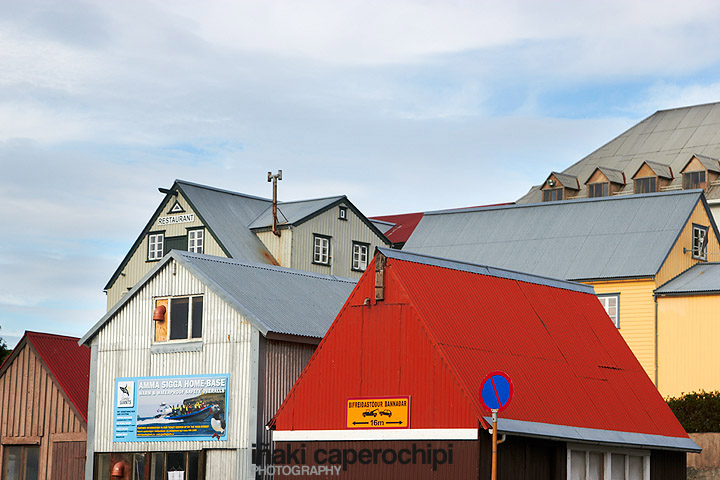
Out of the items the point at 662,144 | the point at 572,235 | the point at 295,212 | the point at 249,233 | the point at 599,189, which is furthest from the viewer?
the point at 662,144

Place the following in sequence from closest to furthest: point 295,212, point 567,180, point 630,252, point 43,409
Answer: point 43,409 → point 630,252 → point 295,212 → point 567,180

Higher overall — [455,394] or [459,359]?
[459,359]

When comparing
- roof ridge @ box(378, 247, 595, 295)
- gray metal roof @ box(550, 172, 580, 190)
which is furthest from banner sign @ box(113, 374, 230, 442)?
Result: gray metal roof @ box(550, 172, 580, 190)

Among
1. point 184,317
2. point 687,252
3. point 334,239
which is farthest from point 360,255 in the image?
point 184,317

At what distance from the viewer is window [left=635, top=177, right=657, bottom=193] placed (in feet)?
194

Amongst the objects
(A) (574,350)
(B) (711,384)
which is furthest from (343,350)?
(B) (711,384)

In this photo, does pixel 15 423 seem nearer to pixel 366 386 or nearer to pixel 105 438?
pixel 105 438

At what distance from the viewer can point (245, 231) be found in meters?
58.5

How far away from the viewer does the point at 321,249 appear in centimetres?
5878

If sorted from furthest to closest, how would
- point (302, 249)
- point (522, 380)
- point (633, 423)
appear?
point (302, 249) < point (633, 423) < point (522, 380)

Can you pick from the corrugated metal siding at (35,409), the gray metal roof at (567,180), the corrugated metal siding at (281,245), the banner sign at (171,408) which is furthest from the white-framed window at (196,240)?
the banner sign at (171,408)

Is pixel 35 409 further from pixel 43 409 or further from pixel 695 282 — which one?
pixel 695 282

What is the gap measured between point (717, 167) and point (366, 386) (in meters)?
39.4

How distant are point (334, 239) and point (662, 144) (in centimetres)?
1970
